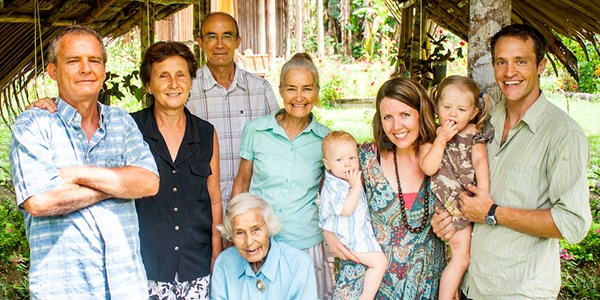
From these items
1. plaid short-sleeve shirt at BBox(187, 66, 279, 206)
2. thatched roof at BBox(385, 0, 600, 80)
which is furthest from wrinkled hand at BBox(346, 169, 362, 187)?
thatched roof at BBox(385, 0, 600, 80)

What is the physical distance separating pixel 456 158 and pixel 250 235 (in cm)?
106

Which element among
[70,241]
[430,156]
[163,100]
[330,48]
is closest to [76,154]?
[70,241]

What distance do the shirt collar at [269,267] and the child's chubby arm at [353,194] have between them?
0.40m

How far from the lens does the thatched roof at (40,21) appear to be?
517 centimetres

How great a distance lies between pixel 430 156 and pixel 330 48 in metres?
21.7

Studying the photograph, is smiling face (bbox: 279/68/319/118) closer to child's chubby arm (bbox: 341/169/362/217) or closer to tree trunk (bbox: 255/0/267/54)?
child's chubby arm (bbox: 341/169/362/217)

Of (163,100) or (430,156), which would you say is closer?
(430,156)

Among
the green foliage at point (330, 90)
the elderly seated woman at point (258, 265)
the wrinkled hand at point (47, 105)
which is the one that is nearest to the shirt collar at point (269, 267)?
the elderly seated woman at point (258, 265)

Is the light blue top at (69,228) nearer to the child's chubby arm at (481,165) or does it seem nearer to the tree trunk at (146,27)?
the child's chubby arm at (481,165)

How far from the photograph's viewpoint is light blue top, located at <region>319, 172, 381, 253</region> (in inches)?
116

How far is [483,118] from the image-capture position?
2859 millimetres

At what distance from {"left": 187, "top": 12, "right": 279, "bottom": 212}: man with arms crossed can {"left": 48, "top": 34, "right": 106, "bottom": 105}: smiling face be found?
1315 millimetres

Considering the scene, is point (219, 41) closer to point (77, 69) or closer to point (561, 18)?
point (77, 69)

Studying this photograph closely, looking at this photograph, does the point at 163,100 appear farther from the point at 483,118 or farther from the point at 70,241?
the point at 483,118
